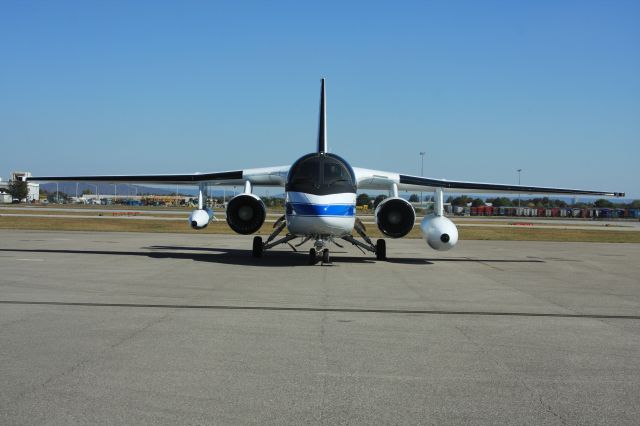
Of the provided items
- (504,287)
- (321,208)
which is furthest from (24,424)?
(321,208)

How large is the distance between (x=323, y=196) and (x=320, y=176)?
713 millimetres

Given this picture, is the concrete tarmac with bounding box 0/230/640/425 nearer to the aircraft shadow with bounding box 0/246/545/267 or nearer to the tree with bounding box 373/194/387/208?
the aircraft shadow with bounding box 0/246/545/267

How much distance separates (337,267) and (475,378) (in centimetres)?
1214

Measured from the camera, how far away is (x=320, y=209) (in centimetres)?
1712

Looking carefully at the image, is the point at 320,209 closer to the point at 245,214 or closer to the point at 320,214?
the point at 320,214

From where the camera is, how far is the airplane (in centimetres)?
1747

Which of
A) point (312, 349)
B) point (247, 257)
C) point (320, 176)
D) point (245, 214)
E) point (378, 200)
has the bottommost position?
point (247, 257)

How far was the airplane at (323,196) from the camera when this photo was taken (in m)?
17.5

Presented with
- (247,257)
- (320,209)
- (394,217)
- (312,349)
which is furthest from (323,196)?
(312,349)

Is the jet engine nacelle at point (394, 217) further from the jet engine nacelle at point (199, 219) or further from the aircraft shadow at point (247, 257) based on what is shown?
the jet engine nacelle at point (199, 219)

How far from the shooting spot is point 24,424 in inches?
186

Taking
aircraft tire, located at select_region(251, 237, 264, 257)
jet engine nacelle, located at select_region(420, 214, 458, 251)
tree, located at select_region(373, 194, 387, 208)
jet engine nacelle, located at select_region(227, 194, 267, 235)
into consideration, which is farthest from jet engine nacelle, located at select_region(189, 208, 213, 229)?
jet engine nacelle, located at select_region(420, 214, 458, 251)

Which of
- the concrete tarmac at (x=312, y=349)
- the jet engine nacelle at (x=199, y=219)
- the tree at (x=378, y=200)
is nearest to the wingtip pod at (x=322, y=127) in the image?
the tree at (x=378, y=200)

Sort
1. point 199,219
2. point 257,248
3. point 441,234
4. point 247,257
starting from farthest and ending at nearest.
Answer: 1. point 247,257
2. point 199,219
3. point 257,248
4. point 441,234
